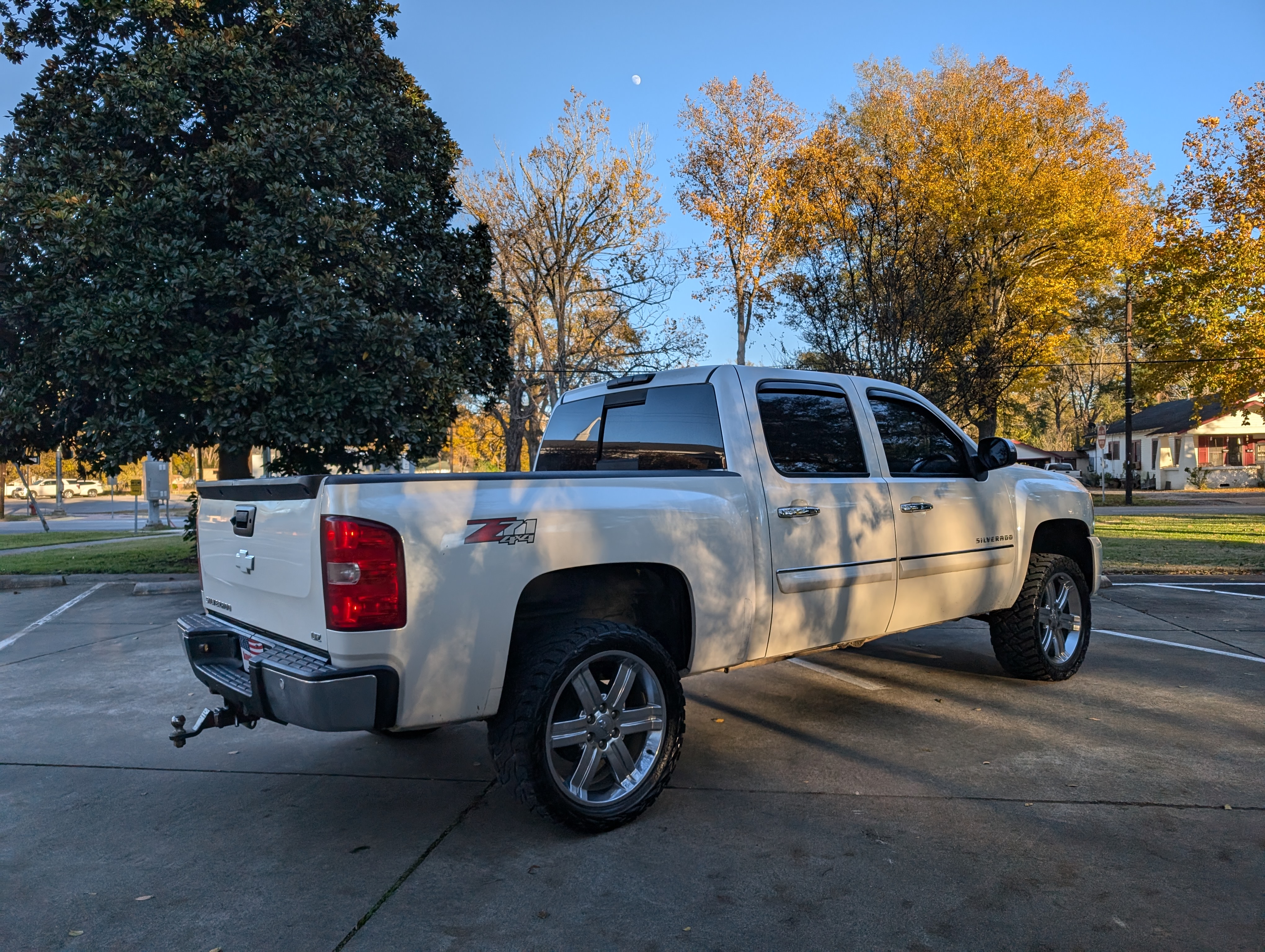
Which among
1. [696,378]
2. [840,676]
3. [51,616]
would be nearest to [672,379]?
[696,378]

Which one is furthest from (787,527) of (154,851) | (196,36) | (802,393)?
(196,36)

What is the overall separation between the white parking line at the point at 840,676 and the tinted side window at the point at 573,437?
2127 mm

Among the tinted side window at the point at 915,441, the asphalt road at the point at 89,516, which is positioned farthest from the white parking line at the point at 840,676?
the asphalt road at the point at 89,516

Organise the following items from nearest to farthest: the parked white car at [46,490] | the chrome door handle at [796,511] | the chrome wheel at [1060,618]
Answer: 1. the chrome door handle at [796,511]
2. the chrome wheel at [1060,618]
3. the parked white car at [46,490]

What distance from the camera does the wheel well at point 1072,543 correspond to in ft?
20.6

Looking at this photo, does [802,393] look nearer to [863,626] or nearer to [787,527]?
[787,527]

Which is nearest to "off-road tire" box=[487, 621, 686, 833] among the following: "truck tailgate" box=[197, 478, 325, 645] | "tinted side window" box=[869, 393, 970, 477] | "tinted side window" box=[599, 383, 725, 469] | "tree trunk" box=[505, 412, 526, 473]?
"truck tailgate" box=[197, 478, 325, 645]

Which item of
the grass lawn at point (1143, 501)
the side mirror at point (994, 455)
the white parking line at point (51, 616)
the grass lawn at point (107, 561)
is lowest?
the white parking line at point (51, 616)

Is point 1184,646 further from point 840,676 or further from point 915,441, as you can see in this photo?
point 915,441

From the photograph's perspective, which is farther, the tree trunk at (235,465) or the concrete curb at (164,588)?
the tree trunk at (235,465)

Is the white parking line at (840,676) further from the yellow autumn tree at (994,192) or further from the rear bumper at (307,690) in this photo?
the yellow autumn tree at (994,192)

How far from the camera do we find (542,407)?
32.4 metres

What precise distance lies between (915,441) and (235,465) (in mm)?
10350

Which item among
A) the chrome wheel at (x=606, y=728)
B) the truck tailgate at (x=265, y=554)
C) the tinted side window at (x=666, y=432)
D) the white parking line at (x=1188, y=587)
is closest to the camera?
the truck tailgate at (x=265, y=554)
